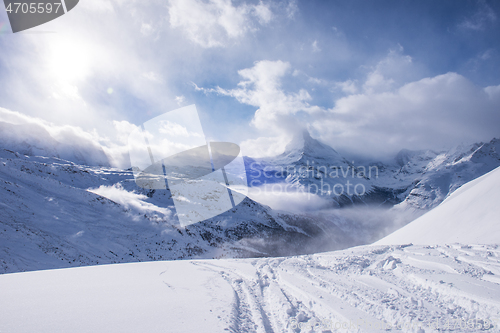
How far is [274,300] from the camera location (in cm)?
560

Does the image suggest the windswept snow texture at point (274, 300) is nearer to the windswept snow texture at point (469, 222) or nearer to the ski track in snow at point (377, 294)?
the ski track in snow at point (377, 294)

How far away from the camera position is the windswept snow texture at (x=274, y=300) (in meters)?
3.84

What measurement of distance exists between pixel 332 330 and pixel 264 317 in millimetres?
1368

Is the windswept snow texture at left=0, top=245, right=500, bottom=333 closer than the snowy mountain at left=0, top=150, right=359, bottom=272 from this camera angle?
Yes

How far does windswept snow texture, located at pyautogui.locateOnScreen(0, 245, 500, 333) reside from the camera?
3836 millimetres

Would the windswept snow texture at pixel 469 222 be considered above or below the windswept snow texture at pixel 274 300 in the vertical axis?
below

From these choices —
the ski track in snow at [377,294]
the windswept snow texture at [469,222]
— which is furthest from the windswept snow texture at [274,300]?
the windswept snow texture at [469,222]

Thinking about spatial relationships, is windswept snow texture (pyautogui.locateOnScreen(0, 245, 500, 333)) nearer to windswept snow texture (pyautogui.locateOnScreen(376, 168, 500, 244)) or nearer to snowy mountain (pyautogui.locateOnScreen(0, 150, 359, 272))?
windswept snow texture (pyautogui.locateOnScreen(376, 168, 500, 244))

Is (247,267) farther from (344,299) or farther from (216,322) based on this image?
(216,322)

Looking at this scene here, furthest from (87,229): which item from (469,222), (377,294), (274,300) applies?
(469,222)

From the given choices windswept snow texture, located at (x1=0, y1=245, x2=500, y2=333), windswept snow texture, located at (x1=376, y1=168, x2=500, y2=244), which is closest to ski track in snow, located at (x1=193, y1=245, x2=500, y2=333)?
windswept snow texture, located at (x1=0, y1=245, x2=500, y2=333)

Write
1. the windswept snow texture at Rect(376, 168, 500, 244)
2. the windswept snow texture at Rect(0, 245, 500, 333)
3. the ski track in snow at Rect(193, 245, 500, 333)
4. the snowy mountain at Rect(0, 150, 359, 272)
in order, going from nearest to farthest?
the windswept snow texture at Rect(0, 245, 500, 333) → the ski track in snow at Rect(193, 245, 500, 333) → the windswept snow texture at Rect(376, 168, 500, 244) → the snowy mountain at Rect(0, 150, 359, 272)

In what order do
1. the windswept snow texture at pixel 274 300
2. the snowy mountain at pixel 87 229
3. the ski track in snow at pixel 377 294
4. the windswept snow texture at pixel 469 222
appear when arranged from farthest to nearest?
the snowy mountain at pixel 87 229, the windswept snow texture at pixel 469 222, the ski track in snow at pixel 377 294, the windswept snow texture at pixel 274 300

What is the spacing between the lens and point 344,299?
5.29m
